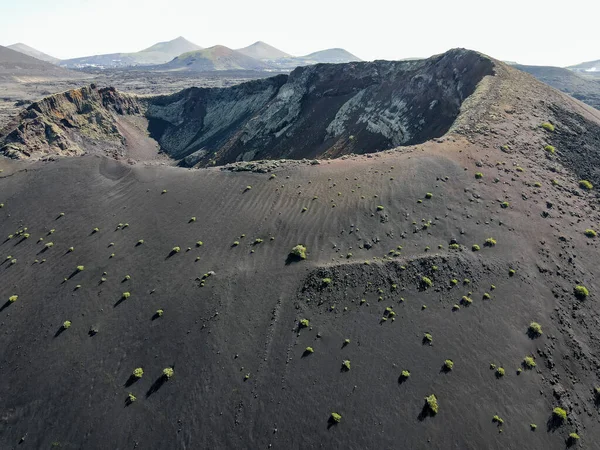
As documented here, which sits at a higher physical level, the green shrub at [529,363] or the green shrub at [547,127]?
the green shrub at [547,127]

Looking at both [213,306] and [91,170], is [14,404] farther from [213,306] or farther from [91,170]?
[91,170]

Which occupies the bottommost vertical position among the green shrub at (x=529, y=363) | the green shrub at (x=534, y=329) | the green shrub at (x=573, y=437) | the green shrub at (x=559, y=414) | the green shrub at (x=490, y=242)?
the green shrub at (x=573, y=437)

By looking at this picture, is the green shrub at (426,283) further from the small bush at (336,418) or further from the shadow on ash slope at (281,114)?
the shadow on ash slope at (281,114)

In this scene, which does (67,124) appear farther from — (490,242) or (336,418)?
(490,242)

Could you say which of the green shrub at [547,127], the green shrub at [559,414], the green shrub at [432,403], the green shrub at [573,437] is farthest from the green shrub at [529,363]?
the green shrub at [547,127]

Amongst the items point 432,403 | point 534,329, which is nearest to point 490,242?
point 534,329

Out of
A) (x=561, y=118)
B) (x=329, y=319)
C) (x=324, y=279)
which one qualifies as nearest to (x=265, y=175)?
(x=324, y=279)
